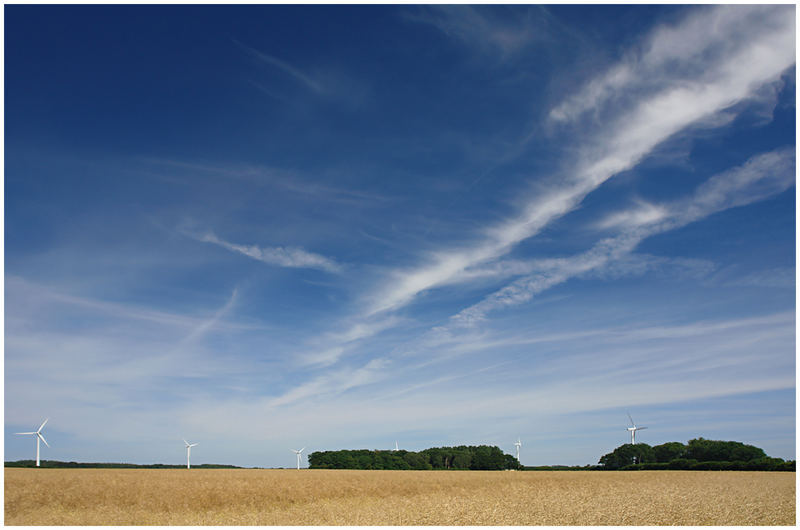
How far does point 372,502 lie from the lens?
34500 millimetres

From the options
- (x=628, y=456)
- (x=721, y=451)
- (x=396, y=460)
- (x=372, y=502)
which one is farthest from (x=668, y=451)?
(x=372, y=502)

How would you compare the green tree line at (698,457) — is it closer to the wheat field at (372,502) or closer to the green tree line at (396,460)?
the green tree line at (396,460)

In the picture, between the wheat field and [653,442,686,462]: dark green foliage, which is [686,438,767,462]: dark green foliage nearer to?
[653,442,686,462]: dark green foliage

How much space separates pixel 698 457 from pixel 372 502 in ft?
255

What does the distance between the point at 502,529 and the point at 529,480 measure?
19278mm

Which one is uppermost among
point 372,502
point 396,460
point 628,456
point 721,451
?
point 372,502

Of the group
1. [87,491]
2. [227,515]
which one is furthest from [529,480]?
[87,491]

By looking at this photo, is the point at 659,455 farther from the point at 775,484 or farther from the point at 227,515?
the point at 227,515

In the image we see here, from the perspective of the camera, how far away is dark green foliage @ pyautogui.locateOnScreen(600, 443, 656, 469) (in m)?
95.9

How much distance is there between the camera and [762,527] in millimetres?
26125

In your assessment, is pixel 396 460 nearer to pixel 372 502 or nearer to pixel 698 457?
pixel 698 457

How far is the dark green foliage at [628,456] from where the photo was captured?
315ft

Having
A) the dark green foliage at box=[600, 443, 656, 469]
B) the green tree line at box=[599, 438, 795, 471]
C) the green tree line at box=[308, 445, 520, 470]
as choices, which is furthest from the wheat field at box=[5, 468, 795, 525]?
the green tree line at box=[308, 445, 520, 470]

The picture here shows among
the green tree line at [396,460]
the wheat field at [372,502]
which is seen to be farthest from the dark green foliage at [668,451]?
the wheat field at [372,502]
